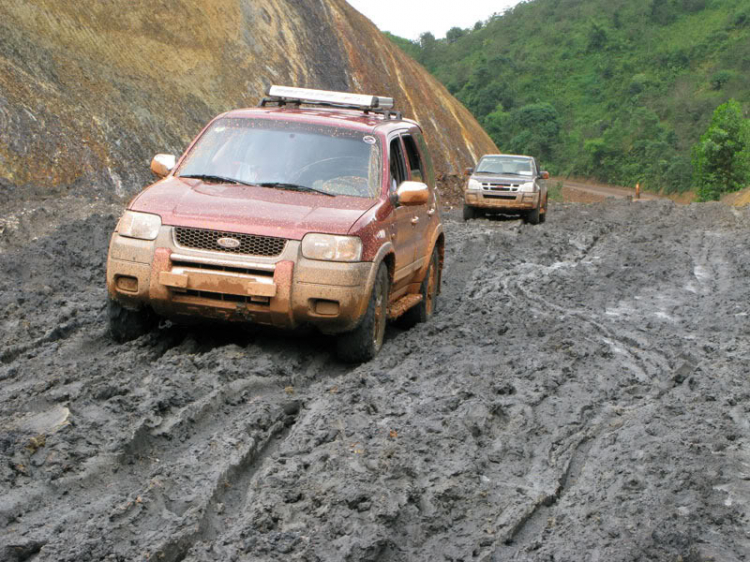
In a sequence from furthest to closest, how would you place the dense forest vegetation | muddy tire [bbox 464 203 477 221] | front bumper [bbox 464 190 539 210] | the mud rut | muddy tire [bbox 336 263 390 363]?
the dense forest vegetation < muddy tire [bbox 464 203 477 221] < front bumper [bbox 464 190 539 210] < muddy tire [bbox 336 263 390 363] < the mud rut

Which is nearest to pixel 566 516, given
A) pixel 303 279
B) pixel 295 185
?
pixel 303 279

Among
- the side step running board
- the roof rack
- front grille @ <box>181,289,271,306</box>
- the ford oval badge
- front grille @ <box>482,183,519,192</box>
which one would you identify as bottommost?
front grille @ <box>482,183,519,192</box>

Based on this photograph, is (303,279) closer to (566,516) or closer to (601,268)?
(566,516)

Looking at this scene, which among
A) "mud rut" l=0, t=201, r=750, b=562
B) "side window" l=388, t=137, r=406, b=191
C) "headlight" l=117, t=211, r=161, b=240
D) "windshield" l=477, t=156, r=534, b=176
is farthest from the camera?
"windshield" l=477, t=156, r=534, b=176

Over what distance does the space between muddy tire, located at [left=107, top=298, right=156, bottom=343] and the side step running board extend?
1.95 meters

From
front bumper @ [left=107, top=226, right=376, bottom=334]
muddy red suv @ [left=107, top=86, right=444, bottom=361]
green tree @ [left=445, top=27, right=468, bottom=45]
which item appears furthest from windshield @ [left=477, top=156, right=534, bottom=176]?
green tree @ [left=445, top=27, right=468, bottom=45]

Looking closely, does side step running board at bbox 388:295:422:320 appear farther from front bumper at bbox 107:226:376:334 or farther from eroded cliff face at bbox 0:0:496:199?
eroded cliff face at bbox 0:0:496:199

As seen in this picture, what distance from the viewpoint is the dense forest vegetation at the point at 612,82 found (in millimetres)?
78625

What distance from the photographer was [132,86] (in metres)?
23.1

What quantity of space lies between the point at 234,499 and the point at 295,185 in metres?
3.59

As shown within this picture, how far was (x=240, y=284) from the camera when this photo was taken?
672 cm

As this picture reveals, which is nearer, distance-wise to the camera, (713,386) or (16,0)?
(713,386)

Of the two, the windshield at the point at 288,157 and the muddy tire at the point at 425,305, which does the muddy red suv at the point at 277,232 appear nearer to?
the windshield at the point at 288,157

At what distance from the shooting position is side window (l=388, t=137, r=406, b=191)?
8.23 meters
